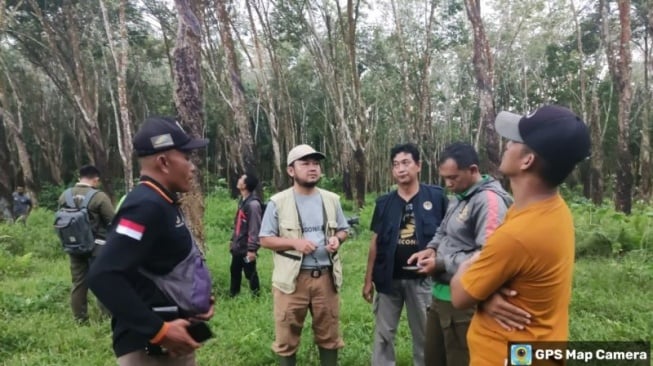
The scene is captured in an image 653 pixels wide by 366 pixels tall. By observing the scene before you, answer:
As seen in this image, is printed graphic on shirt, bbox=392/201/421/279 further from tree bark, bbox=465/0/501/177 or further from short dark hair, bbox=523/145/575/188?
tree bark, bbox=465/0/501/177

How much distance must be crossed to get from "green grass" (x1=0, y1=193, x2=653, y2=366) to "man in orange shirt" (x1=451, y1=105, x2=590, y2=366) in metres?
2.57

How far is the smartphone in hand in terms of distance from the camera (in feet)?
6.86

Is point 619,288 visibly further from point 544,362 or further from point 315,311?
point 544,362

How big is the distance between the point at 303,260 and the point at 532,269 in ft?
7.03

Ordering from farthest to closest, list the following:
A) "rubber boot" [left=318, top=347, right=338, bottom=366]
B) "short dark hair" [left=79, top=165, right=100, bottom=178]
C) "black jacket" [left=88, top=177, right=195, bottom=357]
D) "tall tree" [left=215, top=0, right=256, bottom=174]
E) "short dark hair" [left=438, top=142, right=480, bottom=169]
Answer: "tall tree" [left=215, top=0, right=256, bottom=174] → "short dark hair" [left=79, top=165, right=100, bottom=178] → "rubber boot" [left=318, top=347, right=338, bottom=366] → "short dark hair" [left=438, top=142, right=480, bottom=169] → "black jacket" [left=88, top=177, right=195, bottom=357]

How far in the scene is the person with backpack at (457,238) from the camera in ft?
8.77

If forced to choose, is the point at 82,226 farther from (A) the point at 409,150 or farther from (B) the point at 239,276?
(A) the point at 409,150

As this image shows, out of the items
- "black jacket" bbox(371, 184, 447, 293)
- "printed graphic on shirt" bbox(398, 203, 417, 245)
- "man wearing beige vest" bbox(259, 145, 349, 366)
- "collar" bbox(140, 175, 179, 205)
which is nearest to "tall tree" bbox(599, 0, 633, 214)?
"black jacket" bbox(371, 184, 447, 293)

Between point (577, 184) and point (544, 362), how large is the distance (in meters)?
37.6

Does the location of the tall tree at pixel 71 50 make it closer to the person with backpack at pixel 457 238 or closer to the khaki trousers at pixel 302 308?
the khaki trousers at pixel 302 308

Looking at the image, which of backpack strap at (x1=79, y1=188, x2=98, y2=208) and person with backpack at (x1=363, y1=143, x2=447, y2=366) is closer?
person with backpack at (x1=363, y1=143, x2=447, y2=366)

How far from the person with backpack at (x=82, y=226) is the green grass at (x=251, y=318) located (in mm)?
361

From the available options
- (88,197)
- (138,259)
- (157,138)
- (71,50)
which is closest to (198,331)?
(138,259)

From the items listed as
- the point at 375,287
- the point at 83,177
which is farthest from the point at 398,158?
the point at 83,177
